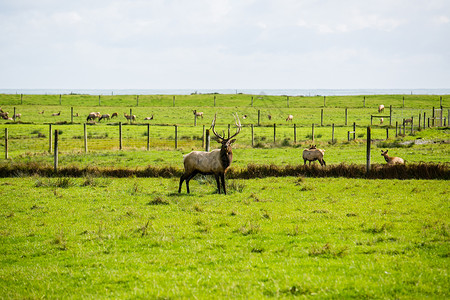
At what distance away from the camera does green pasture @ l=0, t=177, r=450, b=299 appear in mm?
7199

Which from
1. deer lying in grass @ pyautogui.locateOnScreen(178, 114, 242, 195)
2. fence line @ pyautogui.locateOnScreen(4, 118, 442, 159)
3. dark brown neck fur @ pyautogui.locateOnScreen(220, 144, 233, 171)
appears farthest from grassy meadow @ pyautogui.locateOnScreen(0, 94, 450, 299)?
fence line @ pyautogui.locateOnScreen(4, 118, 442, 159)

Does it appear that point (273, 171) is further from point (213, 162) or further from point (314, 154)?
point (213, 162)

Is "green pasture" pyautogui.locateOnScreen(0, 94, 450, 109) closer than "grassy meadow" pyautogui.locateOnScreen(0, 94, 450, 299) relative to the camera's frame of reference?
No

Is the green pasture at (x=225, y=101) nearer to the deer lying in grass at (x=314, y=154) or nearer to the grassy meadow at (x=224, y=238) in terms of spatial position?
the deer lying in grass at (x=314, y=154)

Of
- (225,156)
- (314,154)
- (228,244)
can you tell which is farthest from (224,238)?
(314,154)

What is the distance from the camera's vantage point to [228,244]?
9.83 m

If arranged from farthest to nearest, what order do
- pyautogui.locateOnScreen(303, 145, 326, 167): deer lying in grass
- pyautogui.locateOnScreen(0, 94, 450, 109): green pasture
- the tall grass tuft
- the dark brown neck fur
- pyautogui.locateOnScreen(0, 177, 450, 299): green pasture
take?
pyautogui.locateOnScreen(0, 94, 450, 109): green pasture → pyautogui.locateOnScreen(303, 145, 326, 167): deer lying in grass → the tall grass tuft → the dark brown neck fur → pyautogui.locateOnScreen(0, 177, 450, 299): green pasture

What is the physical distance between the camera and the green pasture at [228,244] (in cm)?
720

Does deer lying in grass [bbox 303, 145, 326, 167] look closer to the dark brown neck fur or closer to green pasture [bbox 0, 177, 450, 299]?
green pasture [bbox 0, 177, 450, 299]

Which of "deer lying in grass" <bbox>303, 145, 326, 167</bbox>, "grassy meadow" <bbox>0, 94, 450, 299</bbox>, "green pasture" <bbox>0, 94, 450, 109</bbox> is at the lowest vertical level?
"grassy meadow" <bbox>0, 94, 450, 299</bbox>

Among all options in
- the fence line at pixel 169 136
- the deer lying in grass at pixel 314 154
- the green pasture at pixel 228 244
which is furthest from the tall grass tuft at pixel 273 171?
the fence line at pixel 169 136

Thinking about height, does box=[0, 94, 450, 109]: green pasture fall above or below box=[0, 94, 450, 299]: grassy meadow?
above

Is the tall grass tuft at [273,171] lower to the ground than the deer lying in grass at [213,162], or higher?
lower

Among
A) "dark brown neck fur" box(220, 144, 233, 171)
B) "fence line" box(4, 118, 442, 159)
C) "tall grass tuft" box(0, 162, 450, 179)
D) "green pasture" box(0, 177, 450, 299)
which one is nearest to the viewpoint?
"green pasture" box(0, 177, 450, 299)
